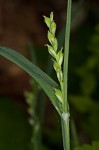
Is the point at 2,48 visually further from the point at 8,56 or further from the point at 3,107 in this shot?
the point at 3,107

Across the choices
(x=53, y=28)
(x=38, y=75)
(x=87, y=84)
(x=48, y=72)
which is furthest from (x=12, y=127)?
(x=53, y=28)

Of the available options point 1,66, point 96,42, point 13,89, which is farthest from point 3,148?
point 1,66

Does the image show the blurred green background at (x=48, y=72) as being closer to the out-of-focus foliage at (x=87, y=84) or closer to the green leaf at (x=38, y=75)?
the out-of-focus foliage at (x=87, y=84)

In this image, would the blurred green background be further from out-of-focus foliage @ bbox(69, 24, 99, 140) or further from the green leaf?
the green leaf

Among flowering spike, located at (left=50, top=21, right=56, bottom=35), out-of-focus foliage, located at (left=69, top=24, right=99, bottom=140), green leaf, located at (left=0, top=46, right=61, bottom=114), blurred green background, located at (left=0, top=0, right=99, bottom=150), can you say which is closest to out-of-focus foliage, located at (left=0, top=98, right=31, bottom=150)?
blurred green background, located at (left=0, top=0, right=99, bottom=150)

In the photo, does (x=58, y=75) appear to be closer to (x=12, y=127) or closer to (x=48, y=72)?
(x=48, y=72)

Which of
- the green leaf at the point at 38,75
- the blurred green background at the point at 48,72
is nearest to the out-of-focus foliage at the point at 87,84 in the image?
the blurred green background at the point at 48,72
